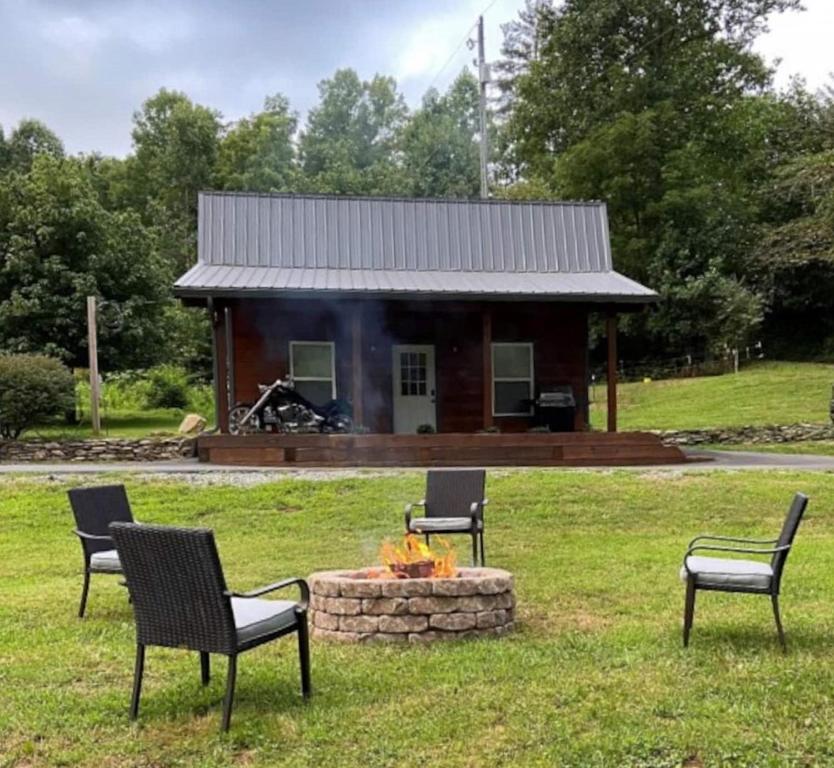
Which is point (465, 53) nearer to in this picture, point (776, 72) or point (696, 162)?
point (696, 162)

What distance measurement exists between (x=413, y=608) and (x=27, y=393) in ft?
37.5

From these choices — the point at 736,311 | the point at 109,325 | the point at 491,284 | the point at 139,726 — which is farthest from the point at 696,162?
the point at 139,726

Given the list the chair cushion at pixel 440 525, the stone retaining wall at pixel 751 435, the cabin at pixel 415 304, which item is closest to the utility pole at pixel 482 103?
the cabin at pixel 415 304

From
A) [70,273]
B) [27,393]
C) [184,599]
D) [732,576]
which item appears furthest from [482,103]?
[184,599]

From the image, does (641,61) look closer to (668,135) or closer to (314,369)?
(668,135)

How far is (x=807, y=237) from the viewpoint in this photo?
24734 mm

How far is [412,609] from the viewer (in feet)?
15.5

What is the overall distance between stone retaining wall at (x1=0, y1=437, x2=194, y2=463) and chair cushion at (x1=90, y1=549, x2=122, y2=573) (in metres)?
8.01

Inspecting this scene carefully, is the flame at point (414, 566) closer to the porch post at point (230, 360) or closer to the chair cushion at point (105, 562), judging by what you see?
the chair cushion at point (105, 562)

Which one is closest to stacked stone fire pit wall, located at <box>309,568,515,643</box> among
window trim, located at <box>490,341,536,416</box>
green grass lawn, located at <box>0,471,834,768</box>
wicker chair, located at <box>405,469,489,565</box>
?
green grass lawn, located at <box>0,471,834,768</box>

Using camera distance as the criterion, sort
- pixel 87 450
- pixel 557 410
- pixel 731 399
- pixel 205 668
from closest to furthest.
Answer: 1. pixel 205 668
2. pixel 87 450
3. pixel 557 410
4. pixel 731 399

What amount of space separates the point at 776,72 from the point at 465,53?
1441 centimetres

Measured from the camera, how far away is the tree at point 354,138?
112ft

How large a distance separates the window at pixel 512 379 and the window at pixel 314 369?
300 centimetres
